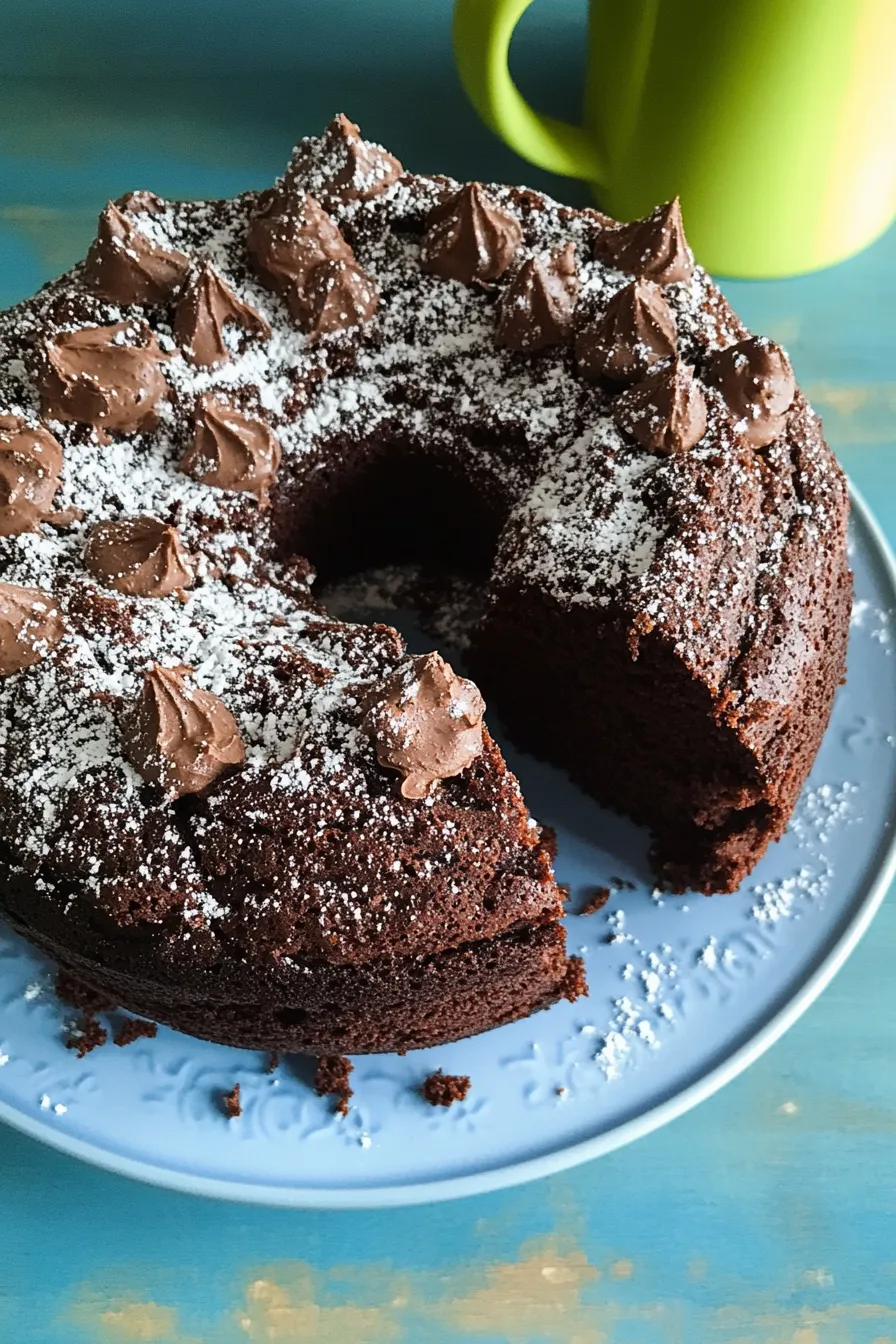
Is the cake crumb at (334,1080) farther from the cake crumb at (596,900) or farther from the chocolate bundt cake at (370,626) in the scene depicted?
the cake crumb at (596,900)

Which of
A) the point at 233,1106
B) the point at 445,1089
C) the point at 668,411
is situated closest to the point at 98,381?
the point at 668,411

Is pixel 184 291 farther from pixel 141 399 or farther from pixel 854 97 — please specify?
pixel 854 97

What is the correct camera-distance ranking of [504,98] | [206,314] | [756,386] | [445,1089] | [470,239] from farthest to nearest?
1. [504,98]
2. [470,239]
3. [206,314]
4. [756,386]
5. [445,1089]

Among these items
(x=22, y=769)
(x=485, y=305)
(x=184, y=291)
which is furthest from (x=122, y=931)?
(x=485, y=305)

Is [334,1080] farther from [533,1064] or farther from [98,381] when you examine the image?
[98,381]

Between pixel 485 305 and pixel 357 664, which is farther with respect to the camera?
pixel 485 305

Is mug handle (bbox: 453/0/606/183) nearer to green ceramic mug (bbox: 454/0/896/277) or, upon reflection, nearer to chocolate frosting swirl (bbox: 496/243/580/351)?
green ceramic mug (bbox: 454/0/896/277)

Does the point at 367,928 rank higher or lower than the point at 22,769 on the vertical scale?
lower

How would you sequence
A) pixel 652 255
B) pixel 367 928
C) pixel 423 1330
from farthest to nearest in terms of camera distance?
1. pixel 652 255
2. pixel 423 1330
3. pixel 367 928
